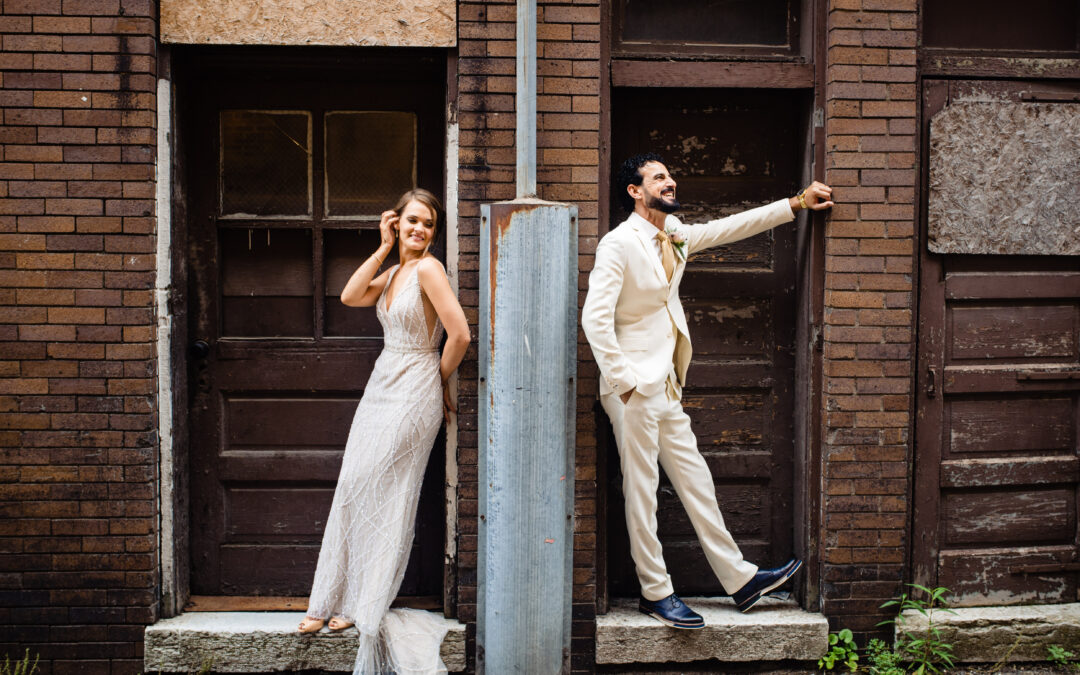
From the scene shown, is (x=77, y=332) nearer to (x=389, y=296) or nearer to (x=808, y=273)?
(x=389, y=296)

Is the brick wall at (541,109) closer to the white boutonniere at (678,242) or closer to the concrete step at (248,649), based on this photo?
the white boutonniere at (678,242)

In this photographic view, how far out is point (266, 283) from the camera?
3.84 metres

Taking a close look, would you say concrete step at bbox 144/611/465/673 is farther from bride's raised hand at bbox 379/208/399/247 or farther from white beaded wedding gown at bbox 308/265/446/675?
bride's raised hand at bbox 379/208/399/247

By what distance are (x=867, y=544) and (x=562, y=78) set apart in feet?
8.51

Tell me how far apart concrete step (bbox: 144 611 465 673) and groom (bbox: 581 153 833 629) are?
3.44 feet

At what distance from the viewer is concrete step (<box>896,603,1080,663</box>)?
3715 mm

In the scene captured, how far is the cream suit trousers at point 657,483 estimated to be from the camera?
136 inches

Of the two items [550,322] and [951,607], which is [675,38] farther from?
[951,607]

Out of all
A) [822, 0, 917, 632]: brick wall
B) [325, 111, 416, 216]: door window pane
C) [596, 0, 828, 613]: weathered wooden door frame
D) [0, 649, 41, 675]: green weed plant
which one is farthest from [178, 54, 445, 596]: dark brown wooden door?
[822, 0, 917, 632]: brick wall

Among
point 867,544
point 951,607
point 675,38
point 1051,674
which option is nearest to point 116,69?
point 675,38

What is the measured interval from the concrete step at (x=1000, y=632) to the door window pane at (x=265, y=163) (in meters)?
3.57

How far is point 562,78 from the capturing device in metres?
3.52

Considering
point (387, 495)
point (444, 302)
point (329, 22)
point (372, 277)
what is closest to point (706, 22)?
point (329, 22)

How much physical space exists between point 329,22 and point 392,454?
6.44 feet
